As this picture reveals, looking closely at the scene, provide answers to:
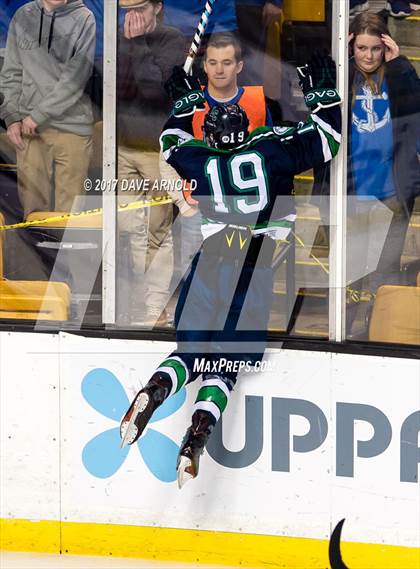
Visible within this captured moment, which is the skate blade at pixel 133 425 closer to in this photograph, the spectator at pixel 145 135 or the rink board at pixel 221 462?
the rink board at pixel 221 462

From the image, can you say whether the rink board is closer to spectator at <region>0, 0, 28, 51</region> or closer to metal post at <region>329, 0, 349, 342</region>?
metal post at <region>329, 0, 349, 342</region>

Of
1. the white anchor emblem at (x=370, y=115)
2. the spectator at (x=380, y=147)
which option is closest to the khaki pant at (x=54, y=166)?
the spectator at (x=380, y=147)

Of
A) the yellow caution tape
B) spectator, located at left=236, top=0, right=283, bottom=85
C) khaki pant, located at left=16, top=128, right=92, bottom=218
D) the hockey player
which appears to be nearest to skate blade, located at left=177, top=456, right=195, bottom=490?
the hockey player

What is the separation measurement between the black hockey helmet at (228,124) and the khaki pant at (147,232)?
0.30 metres

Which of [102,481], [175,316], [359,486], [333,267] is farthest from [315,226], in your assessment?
[102,481]

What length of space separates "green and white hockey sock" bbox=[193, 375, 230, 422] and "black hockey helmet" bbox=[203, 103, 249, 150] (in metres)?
0.96

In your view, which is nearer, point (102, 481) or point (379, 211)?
point (379, 211)

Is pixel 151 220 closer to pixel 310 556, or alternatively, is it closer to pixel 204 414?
pixel 204 414

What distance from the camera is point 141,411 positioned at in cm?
504

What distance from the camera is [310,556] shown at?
5.23 meters

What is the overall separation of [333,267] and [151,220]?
2.63 feet

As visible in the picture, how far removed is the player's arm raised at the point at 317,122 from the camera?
5.05 meters

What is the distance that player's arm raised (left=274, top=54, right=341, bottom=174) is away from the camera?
5051 millimetres

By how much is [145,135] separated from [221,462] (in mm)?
1415
